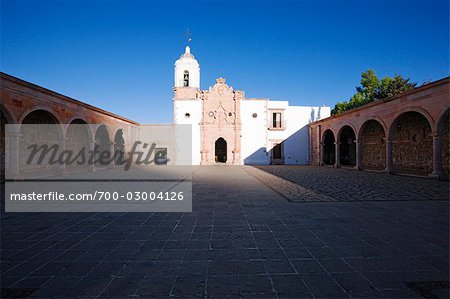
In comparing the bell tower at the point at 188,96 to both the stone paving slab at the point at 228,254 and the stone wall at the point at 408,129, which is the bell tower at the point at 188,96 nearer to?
the stone wall at the point at 408,129

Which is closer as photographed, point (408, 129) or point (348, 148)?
point (408, 129)

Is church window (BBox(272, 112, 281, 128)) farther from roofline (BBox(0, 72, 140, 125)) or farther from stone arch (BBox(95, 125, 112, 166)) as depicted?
stone arch (BBox(95, 125, 112, 166))

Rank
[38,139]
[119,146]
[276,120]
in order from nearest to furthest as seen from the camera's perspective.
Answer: [38,139] → [119,146] → [276,120]

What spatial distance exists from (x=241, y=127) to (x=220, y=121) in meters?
2.33

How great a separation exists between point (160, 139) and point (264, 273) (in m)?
26.7

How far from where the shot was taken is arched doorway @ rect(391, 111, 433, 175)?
45.9 ft

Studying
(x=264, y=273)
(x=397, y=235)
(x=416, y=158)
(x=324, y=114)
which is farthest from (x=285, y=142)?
(x=264, y=273)

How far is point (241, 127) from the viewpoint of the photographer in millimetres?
26016

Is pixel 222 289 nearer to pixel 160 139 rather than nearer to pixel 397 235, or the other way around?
pixel 397 235

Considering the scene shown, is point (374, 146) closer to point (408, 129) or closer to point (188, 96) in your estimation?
point (408, 129)

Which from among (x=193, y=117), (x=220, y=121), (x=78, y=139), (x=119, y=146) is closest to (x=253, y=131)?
(x=220, y=121)

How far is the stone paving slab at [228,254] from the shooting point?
8.03 ft

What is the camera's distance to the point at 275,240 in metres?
3.72

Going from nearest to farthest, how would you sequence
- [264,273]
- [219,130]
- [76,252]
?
[264,273]
[76,252]
[219,130]
